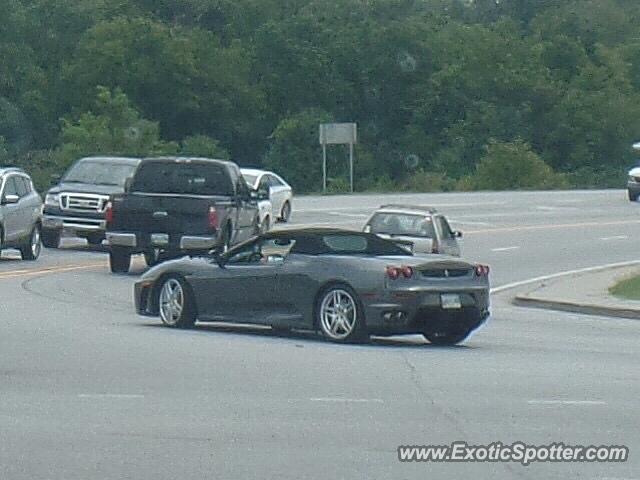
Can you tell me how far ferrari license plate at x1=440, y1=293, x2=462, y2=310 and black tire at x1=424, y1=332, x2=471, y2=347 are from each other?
0.80m

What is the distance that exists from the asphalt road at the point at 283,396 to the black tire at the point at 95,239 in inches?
361

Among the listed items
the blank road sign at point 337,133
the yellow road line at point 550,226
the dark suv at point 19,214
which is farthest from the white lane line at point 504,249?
the blank road sign at point 337,133

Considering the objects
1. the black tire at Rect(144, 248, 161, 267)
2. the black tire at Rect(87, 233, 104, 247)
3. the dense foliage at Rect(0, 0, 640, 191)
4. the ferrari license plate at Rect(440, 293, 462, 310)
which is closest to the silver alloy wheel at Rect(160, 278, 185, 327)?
the ferrari license plate at Rect(440, 293, 462, 310)

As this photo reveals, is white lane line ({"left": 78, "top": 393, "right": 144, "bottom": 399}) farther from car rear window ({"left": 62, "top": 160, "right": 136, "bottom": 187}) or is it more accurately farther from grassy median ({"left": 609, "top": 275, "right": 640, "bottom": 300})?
car rear window ({"left": 62, "top": 160, "right": 136, "bottom": 187})

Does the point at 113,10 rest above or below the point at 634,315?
above

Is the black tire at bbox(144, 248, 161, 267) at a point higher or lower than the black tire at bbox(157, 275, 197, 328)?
lower

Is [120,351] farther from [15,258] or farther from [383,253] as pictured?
[15,258]

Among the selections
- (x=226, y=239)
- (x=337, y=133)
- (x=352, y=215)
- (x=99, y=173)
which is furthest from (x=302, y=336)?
(x=337, y=133)

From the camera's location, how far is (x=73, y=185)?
34469mm

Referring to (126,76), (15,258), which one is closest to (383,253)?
(15,258)

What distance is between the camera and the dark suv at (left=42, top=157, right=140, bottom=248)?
33750 millimetres

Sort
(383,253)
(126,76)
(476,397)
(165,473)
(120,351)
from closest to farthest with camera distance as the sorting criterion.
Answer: (165,473), (476,397), (120,351), (383,253), (126,76)

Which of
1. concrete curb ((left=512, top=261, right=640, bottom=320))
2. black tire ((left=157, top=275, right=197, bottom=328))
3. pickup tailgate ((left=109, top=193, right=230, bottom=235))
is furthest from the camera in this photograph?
pickup tailgate ((left=109, top=193, right=230, bottom=235))

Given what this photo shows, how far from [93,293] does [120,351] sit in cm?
881
